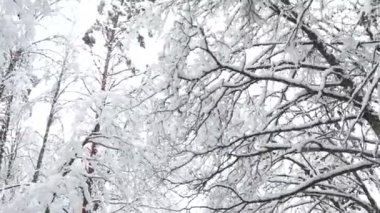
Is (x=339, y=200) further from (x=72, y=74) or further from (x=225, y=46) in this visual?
(x=72, y=74)

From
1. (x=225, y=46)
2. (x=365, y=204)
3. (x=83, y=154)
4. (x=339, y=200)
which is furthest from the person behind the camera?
(x=83, y=154)

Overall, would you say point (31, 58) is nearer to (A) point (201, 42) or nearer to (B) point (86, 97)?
(B) point (86, 97)

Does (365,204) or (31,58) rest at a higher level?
(31,58)

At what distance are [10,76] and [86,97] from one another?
234cm

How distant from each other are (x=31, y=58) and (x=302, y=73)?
395cm

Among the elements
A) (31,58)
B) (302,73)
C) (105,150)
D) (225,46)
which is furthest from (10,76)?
(302,73)

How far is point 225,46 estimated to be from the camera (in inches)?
194

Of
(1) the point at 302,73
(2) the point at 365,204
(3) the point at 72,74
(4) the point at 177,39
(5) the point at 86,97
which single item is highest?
(3) the point at 72,74

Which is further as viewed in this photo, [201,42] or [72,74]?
[72,74]

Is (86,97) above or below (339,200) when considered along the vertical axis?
above

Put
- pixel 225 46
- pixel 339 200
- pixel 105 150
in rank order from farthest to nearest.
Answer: pixel 105 150
pixel 339 200
pixel 225 46

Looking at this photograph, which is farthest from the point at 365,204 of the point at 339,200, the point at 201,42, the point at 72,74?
the point at 72,74

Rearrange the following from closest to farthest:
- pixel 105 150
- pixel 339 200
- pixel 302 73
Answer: pixel 302 73 → pixel 339 200 → pixel 105 150

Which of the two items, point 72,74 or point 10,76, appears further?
point 72,74
